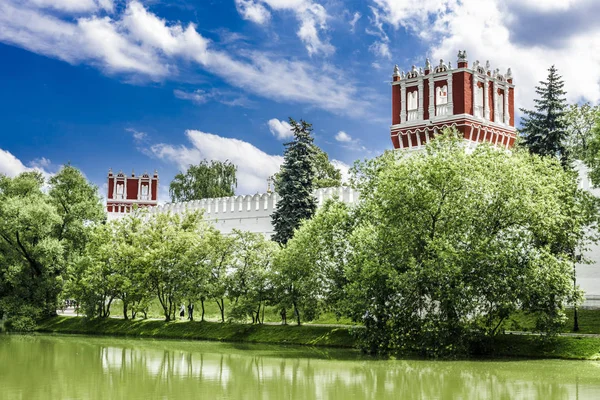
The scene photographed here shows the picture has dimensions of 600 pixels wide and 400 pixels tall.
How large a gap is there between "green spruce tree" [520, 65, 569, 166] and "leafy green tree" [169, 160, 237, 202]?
3828cm

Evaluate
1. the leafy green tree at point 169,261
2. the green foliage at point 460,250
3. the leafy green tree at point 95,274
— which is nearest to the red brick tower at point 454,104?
the leafy green tree at point 169,261

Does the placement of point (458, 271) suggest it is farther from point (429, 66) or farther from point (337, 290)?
point (429, 66)

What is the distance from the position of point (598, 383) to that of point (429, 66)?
945 inches

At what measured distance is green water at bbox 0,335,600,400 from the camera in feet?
46.6

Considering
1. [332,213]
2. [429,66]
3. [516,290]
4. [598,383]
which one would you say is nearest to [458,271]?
[516,290]

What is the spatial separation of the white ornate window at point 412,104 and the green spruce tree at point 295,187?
15.8 feet

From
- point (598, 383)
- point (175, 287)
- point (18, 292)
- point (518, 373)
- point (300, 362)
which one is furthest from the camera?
point (18, 292)

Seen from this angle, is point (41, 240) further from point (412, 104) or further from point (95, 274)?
point (412, 104)

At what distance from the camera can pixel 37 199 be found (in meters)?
37.0

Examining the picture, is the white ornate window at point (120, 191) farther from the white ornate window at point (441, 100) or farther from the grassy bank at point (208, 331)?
the white ornate window at point (441, 100)

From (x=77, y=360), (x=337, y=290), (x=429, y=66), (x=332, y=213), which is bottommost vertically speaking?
(x=77, y=360)

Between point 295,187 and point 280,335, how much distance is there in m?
9.81

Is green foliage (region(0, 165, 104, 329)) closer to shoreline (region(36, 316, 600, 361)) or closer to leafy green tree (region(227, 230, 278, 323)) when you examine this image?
shoreline (region(36, 316, 600, 361))

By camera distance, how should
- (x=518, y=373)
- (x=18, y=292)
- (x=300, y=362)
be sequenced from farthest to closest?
1. (x=18, y=292)
2. (x=300, y=362)
3. (x=518, y=373)
